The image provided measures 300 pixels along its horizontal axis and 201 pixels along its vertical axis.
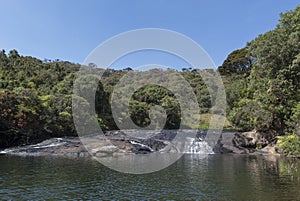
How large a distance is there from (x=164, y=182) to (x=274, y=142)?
27.2 meters

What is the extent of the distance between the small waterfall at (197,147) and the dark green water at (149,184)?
17750 millimetres

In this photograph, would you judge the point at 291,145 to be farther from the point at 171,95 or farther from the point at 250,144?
the point at 171,95

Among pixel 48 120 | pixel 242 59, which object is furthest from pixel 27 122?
pixel 242 59

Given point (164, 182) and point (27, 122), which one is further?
point (27, 122)

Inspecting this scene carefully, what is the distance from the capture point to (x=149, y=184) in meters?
19.1

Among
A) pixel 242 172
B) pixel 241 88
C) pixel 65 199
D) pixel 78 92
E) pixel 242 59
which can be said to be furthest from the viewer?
pixel 242 59

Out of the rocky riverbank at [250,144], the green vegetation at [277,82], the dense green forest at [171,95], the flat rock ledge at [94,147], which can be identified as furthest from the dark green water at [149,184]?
the rocky riverbank at [250,144]

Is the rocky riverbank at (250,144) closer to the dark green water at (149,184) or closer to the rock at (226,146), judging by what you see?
the rock at (226,146)

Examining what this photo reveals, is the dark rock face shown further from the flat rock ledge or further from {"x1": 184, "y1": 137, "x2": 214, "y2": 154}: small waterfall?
the flat rock ledge

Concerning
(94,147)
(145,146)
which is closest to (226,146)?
(145,146)

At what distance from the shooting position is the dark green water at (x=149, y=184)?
1575 centimetres

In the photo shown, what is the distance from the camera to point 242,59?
84438mm

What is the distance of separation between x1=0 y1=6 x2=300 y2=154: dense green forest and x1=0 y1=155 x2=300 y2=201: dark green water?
12754 mm

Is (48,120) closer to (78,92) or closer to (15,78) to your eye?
(78,92)
